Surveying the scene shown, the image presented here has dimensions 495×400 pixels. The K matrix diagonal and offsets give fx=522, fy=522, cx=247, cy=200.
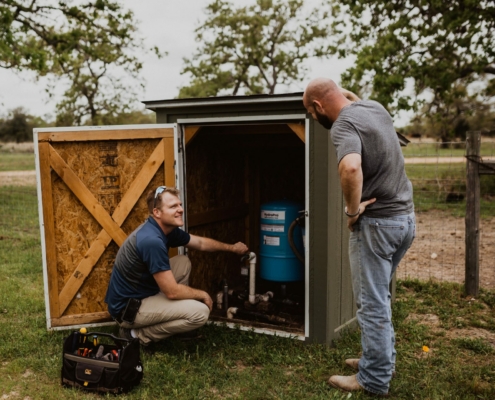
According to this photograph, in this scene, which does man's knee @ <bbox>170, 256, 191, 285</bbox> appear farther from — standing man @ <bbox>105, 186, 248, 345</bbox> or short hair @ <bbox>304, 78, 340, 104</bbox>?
short hair @ <bbox>304, 78, 340, 104</bbox>

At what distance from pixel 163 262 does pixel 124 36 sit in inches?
555

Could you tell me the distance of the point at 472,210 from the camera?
20.4ft

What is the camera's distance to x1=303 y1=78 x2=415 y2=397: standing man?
3.36 metres

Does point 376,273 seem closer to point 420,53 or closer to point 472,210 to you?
point 472,210

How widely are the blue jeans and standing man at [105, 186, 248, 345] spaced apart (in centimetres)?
149

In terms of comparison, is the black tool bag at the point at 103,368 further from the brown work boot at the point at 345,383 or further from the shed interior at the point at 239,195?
the shed interior at the point at 239,195

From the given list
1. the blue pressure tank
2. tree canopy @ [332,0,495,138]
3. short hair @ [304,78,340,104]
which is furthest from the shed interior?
tree canopy @ [332,0,495,138]

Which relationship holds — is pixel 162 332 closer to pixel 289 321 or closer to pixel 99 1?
pixel 289 321

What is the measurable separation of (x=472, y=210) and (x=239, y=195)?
2900 mm

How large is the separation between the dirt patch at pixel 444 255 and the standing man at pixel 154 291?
392cm

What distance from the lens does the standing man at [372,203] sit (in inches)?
132

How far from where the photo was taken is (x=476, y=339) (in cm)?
495

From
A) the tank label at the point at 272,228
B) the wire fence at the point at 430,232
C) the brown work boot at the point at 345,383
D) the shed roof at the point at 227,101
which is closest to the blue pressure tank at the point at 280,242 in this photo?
the tank label at the point at 272,228

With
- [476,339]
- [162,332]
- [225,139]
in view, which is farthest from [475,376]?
[225,139]
